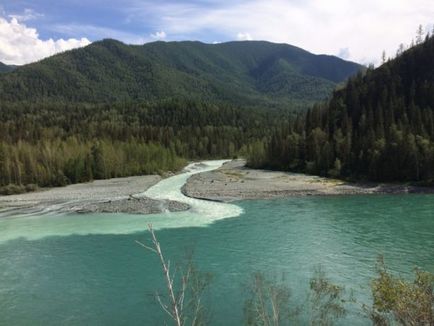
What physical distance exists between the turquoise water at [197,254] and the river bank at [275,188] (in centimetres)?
1253

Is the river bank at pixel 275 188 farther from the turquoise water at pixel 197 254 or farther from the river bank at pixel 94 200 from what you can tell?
the turquoise water at pixel 197 254

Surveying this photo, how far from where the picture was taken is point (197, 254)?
4062 cm

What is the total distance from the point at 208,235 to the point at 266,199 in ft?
94.2

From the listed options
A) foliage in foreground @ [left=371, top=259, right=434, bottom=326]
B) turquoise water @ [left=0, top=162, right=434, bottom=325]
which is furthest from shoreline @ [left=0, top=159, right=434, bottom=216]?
foliage in foreground @ [left=371, top=259, right=434, bottom=326]

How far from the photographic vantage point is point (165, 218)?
60531mm

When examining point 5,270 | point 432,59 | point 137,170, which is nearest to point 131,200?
point 5,270

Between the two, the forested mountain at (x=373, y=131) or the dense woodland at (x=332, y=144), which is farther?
the dense woodland at (x=332, y=144)

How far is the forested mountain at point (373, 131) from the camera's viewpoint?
92.7 meters

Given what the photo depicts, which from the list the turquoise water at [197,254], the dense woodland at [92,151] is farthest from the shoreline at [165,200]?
the dense woodland at [92,151]

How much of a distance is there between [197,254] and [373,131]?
239 feet

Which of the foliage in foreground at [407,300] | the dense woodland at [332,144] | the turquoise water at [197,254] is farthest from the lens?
the dense woodland at [332,144]

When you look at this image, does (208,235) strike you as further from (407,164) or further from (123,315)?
(407,164)

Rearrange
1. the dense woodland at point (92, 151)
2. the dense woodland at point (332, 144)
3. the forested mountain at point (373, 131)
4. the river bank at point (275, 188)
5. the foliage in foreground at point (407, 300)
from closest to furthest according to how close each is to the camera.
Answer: the foliage in foreground at point (407, 300), the river bank at point (275, 188), the forested mountain at point (373, 131), the dense woodland at point (332, 144), the dense woodland at point (92, 151)

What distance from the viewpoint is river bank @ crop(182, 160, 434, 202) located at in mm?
80250
